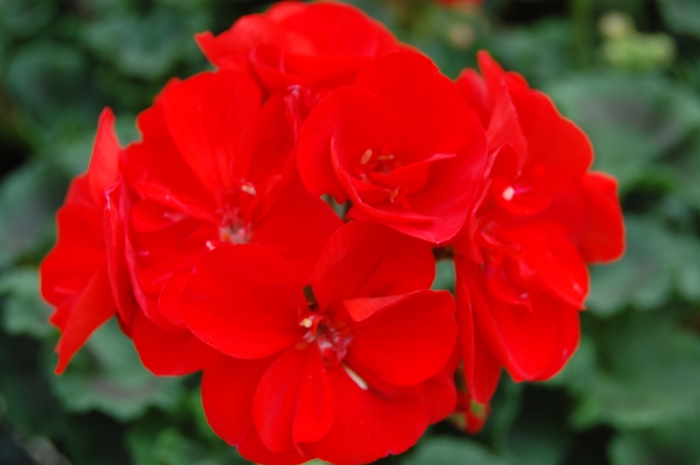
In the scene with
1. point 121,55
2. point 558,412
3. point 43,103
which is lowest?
point 558,412

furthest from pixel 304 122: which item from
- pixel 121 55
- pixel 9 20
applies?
pixel 9 20

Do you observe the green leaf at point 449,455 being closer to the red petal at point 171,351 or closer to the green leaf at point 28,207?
the red petal at point 171,351

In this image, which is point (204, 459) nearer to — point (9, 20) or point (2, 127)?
point (2, 127)

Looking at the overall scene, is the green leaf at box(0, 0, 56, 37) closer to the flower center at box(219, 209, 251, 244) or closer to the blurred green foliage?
the blurred green foliage

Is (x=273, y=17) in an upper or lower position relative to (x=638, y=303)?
upper

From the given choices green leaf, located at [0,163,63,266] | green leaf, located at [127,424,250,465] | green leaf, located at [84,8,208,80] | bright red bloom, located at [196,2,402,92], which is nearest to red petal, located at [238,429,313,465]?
bright red bloom, located at [196,2,402,92]

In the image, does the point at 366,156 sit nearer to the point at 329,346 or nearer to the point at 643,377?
the point at 329,346

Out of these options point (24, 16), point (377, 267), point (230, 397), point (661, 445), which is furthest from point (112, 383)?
point (24, 16)
